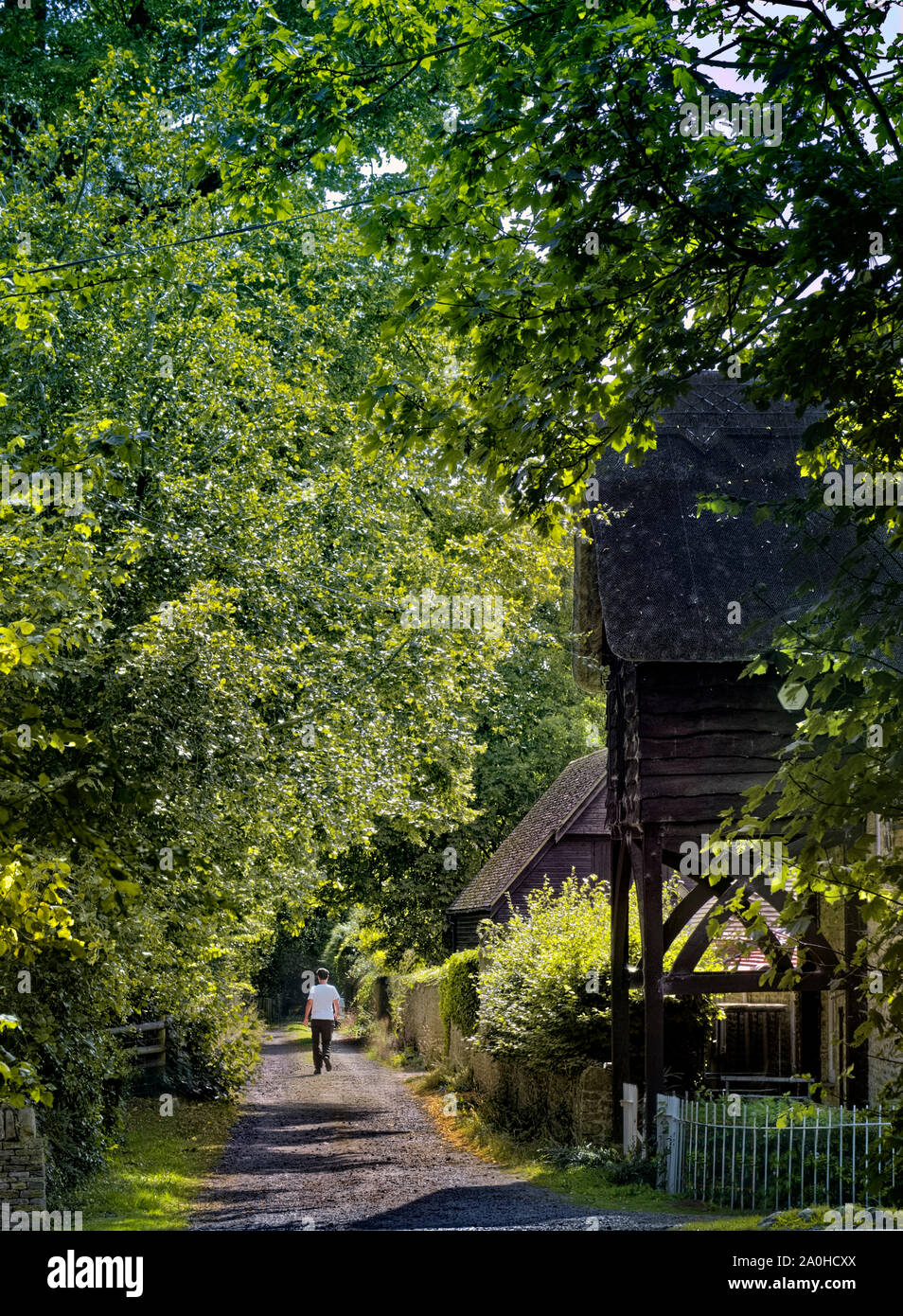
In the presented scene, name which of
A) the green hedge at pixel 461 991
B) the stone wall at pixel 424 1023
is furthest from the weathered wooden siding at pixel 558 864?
the green hedge at pixel 461 991

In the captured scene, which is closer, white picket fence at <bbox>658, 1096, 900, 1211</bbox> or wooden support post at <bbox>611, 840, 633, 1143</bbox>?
white picket fence at <bbox>658, 1096, 900, 1211</bbox>

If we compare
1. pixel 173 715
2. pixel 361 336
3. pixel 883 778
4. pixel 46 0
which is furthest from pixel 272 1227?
pixel 46 0

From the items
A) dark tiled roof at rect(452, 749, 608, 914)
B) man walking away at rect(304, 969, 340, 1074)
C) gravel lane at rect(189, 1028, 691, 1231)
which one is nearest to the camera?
gravel lane at rect(189, 1028, 691, 1231)

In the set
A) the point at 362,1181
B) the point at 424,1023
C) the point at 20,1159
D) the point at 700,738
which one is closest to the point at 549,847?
the point at 424,1023

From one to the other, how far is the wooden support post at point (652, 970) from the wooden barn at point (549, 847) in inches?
566

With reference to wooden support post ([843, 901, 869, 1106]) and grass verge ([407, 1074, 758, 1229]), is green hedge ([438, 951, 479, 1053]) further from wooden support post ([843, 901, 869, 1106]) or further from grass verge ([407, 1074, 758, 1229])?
wooden support post ([843, 901, 869, 1106])

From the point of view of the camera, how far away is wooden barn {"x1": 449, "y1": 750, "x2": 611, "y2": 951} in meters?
28.7

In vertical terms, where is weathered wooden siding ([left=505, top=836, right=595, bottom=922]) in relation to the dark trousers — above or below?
above

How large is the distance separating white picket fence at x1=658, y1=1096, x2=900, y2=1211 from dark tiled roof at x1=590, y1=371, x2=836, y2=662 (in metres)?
4.43

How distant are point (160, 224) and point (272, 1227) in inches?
399

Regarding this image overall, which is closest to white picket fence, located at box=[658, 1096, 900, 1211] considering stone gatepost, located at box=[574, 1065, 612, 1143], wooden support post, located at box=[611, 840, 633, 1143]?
wooden support post, located at box=[611, 840, 633, 1143]

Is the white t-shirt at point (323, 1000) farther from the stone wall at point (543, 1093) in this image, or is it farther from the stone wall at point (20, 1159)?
the stone wall at point (20, 1159)

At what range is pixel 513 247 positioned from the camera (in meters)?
5.91

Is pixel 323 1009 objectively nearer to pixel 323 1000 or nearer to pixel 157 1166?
pixel 323 1000
